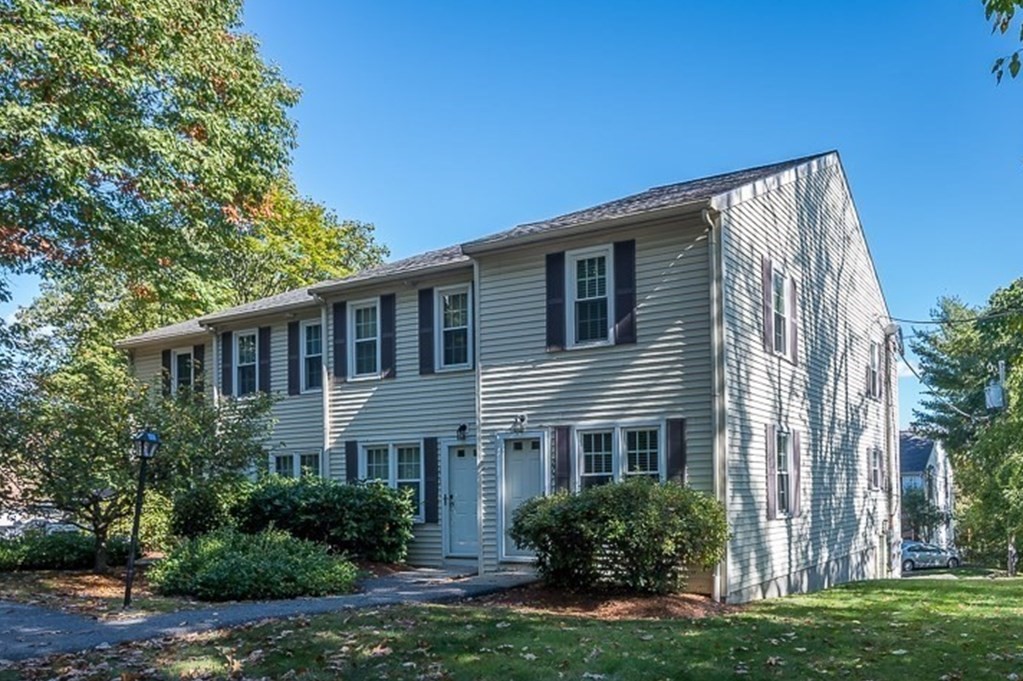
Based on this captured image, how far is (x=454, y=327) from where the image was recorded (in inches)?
607

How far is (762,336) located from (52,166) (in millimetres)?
10997

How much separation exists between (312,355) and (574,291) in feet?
22.0

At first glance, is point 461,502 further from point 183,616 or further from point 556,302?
point 183,616

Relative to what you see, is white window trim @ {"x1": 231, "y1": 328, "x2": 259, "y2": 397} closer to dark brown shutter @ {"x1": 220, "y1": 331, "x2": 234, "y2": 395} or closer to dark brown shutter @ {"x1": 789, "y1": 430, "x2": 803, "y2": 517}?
dark brown shutter @ {"x1": 220, "y1": 331, "x2": 234, "y2": 395}

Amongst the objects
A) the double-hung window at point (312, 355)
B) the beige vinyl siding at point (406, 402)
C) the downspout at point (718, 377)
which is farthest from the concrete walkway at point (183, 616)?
the double-hung window at point (312, 355)

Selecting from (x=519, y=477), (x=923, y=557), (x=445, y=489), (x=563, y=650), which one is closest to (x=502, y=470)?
(x=519, y=477)

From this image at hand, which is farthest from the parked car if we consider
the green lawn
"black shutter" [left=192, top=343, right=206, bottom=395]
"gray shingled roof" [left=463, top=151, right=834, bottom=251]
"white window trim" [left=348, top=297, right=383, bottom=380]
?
"black shutter" [left=192, top=343, right=206, bottom=395]

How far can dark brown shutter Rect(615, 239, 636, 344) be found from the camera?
508 inches

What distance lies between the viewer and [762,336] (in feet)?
44.7

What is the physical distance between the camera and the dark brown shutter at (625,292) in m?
12.9

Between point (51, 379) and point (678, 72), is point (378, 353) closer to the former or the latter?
point (51, 379)

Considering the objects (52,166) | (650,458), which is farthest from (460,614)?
(52,166)

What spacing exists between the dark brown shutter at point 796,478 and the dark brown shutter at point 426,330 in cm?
650

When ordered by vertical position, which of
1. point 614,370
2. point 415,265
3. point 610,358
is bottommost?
point 614,370
